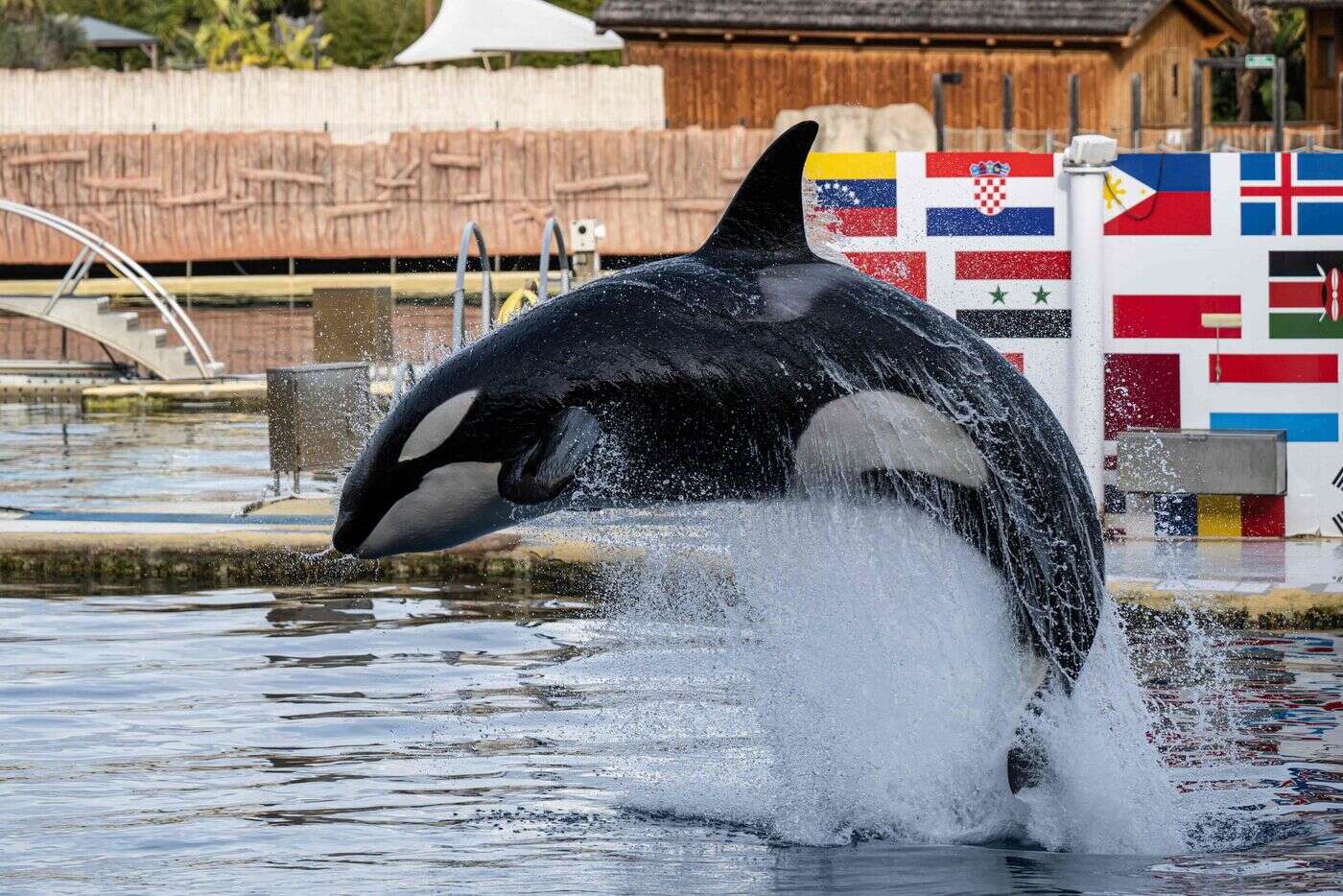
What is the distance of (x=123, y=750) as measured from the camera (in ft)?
28.8

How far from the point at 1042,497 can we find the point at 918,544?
59 centimetres

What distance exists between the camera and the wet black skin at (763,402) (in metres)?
6.83

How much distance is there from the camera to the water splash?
23.6 feet

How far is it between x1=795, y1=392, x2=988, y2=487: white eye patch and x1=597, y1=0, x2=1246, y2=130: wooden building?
40.0 metres

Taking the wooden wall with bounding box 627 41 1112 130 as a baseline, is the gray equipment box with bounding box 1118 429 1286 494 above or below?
below

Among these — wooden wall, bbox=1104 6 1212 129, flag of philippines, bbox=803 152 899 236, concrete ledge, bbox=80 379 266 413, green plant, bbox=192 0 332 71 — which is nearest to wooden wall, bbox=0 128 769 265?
wooden wall, bbox=1104 6 1212 129

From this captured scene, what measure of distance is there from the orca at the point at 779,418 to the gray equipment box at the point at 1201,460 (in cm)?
528

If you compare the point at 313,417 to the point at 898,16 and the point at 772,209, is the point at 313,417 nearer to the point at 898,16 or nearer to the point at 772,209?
the point at 772,209

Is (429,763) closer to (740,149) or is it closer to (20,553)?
(20,553)

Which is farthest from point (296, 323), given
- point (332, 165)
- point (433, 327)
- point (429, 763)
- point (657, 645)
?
point (429, 763)

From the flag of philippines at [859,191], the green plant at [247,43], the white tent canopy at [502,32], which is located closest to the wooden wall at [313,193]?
the white tent canopy at [502,32]

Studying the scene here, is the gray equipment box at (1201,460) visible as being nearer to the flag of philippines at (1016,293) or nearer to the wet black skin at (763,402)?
the flag of philippines at (1016,293)

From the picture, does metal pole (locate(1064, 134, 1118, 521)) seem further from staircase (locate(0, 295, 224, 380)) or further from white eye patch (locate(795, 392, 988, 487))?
staircase (locate(0, 295, 224, 380))

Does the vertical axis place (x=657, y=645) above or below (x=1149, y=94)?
below
